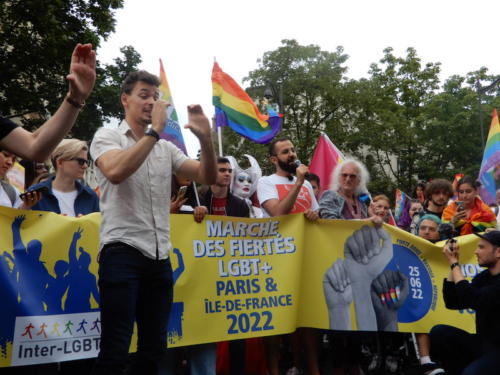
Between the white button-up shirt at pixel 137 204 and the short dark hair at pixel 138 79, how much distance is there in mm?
259

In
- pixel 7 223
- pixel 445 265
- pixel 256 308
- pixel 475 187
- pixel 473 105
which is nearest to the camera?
pixel 7 223

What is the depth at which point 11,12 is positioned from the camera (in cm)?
1673

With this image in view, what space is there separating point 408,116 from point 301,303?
31.4 metres

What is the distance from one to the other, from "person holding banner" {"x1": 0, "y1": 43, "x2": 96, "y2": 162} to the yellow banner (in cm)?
196

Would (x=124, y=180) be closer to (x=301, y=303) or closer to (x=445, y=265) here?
(x=301, y=303)

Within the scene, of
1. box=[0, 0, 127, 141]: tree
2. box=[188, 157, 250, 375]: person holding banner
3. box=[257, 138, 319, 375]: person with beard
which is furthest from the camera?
box=[0, 0, 127, 141]: tree

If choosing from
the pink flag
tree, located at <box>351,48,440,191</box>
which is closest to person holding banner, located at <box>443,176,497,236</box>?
the pink flag

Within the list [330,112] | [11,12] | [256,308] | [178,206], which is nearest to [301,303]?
[256,308]

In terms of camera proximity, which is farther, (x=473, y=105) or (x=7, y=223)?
(x=473, y=105)

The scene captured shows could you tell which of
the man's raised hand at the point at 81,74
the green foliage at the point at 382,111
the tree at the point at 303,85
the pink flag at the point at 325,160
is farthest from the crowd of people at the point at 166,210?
the tree at the point at 303,85

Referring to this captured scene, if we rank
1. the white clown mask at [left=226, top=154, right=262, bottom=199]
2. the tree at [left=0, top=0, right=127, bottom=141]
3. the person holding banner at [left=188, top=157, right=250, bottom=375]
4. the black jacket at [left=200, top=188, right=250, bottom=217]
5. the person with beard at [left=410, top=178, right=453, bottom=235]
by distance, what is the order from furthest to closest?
the tree at [left=0, top=0, right=127, bottom=141], the person with beard at [left=410, top=178, right=453, bottom=235], the white clown mask at [left=226, top=154, right=262, bottom=199], the black jacket at [left=200, top=188, right=250, bottom=217], the person holding banner at [left=188, top=157, right=250, bottom=375]

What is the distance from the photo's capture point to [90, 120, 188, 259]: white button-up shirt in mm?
3070

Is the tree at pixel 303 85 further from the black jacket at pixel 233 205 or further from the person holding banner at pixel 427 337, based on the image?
the black jacket at pixel 233 205

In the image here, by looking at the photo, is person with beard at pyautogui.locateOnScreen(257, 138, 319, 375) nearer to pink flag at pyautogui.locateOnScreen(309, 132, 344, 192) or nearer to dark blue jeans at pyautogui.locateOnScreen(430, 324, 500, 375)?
dark blue jeans at pyautogui.locateOnScreen(430, 324, 500, 375)
